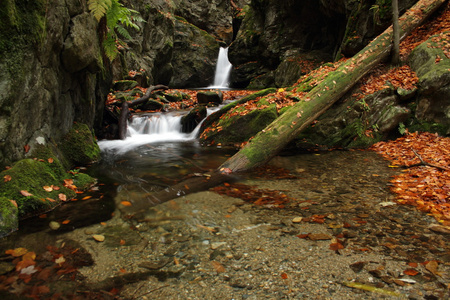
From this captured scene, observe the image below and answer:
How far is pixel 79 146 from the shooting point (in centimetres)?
565

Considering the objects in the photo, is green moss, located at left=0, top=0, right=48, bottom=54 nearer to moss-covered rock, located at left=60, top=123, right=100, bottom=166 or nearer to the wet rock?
moss-covered rock, located at left=60, top=123, right=100, bottom=166

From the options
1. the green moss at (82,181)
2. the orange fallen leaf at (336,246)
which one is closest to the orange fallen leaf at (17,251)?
the green moss at (82,181)

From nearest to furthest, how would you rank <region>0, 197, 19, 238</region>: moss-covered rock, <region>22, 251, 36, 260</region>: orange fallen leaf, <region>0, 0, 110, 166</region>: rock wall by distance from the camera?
<region>22, 251, 36, 260</region>: orange fallen leaf < <region>0, 197, 19, 238</region>: moss-covered rock < <region>0, 0, 110, 166</region>: rock wall

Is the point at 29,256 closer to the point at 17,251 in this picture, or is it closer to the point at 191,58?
the point at 17,251

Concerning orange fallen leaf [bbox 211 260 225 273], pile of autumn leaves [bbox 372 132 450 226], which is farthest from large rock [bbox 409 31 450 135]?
orange fallen leaf [bbox 211 260 225 273]

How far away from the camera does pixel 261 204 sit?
3.58 m

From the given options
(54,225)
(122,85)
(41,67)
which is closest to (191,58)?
(122,85)

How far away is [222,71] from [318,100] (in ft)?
63.2

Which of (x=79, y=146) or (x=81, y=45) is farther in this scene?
(x=79, y=146)

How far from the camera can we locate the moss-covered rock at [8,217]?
2.72 metres

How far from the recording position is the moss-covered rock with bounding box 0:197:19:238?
8.91ft

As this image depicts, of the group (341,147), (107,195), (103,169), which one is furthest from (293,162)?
(103,169)

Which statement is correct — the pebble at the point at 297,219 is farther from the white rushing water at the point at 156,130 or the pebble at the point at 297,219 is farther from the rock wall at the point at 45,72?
the white rushing water at the point at 156,130

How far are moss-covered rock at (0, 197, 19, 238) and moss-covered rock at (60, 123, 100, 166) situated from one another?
2.45 meters
